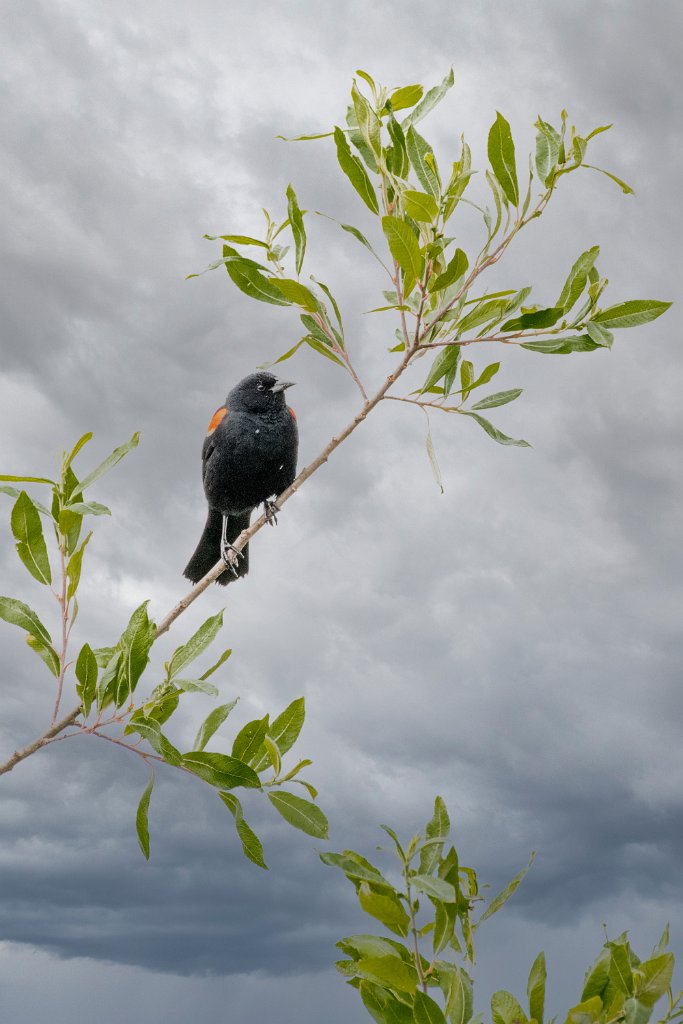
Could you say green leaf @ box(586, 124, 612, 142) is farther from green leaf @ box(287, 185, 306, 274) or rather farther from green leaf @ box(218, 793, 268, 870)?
green leaf @ box(218, 793, 268, 870)

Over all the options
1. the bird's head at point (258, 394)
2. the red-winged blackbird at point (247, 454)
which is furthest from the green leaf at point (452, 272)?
the bird's head at point (258, 394)

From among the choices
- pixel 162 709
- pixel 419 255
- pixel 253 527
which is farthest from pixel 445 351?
Answer: pixel 162 709

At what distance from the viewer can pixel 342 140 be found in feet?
10.1

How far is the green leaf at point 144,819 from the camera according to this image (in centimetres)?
272

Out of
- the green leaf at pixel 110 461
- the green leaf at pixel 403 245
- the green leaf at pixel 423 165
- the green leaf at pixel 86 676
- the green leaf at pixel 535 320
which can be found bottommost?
the green leaf at pixel 86 676

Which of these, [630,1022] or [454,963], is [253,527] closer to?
[454,963]

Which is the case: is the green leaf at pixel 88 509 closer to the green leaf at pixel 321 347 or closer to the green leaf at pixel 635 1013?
the green leaf at pixel 321 347

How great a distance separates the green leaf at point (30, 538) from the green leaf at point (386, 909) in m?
1.52

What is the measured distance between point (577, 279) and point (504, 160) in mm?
521

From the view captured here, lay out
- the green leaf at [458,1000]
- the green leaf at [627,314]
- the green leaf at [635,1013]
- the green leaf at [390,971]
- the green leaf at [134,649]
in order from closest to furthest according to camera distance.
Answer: the green leaf at [635,1013] < the green leaf at [390,971] < the green leaf at [458,1000] < the green leaf at [134,649] < the green leaf at [627,314]

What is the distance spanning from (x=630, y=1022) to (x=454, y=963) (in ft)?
1.90

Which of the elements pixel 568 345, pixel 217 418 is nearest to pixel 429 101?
pixel 568 345

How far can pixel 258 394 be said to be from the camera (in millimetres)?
7809

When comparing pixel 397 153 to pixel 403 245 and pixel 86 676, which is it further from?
pixel 86 676
